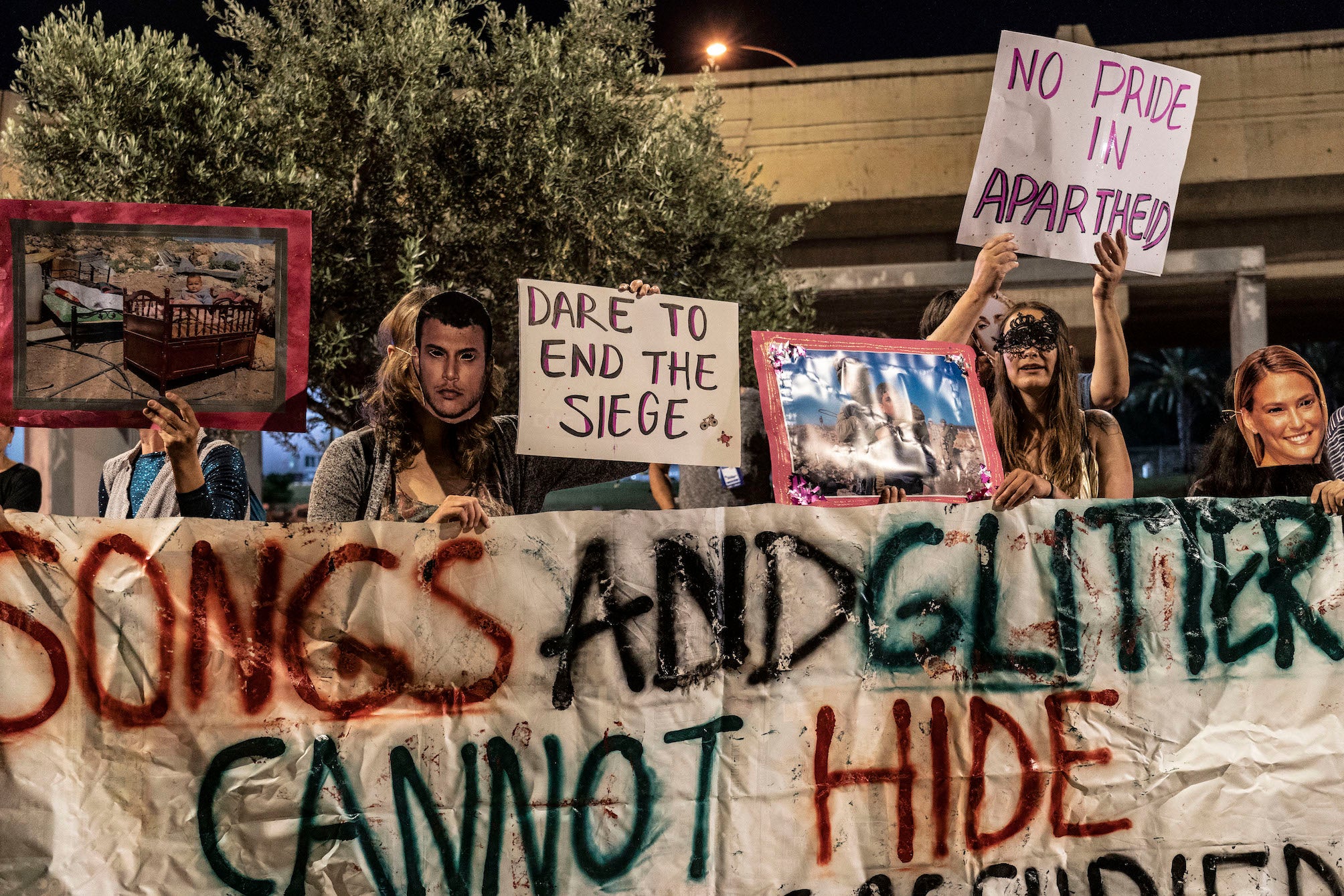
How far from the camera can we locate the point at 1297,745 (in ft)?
10.1

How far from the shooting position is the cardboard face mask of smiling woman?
3451 mm

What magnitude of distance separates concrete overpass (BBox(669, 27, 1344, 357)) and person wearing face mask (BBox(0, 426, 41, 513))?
911cm

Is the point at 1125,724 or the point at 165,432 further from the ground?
the point at 165,432

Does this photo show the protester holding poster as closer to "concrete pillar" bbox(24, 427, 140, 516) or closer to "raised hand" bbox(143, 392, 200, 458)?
"raised hand" bbox(143, 392, 200, 458)

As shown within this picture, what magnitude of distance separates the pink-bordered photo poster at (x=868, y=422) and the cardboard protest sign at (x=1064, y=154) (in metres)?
0.66

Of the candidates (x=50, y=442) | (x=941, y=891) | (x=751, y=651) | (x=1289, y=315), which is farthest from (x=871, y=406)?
(x=1289, y=315)

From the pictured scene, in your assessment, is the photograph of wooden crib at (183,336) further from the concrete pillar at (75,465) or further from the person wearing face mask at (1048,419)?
the concrete pillar at (75,465)

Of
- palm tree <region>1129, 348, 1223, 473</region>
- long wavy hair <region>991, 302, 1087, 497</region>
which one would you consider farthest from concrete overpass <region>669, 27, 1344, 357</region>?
palm tree <region>1129, 348, 1223, 473</region>

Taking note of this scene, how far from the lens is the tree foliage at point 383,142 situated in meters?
8.66

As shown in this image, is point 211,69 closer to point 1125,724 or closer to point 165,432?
point 165,432

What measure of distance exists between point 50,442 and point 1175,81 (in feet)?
38.4

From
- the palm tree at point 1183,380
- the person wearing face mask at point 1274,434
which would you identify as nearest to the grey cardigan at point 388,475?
A: the person wearing face mask at point 1274,434

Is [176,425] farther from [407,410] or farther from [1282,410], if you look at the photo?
[1282,410]

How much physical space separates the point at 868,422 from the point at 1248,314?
478 inches
